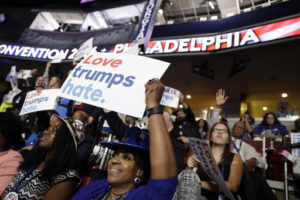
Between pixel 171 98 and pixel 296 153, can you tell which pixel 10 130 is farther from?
pixel 296 153

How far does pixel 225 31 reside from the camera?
6.87 m

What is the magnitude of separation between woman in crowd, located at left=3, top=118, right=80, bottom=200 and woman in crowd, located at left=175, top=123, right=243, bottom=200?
3.95 feet

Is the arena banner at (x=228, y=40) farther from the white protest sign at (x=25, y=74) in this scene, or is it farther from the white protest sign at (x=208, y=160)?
the white protest sign at (x=208, y=160)

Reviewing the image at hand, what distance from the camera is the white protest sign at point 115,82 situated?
1.50m

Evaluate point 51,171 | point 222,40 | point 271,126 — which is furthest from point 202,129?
point 51,171

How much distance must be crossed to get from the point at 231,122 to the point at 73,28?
13.0 metres

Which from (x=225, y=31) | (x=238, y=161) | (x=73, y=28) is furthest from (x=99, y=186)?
(x=73, y=28)

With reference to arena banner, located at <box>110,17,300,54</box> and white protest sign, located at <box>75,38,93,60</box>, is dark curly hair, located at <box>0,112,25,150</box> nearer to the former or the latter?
white protest sign, located at <box>75,38,93,60</box>

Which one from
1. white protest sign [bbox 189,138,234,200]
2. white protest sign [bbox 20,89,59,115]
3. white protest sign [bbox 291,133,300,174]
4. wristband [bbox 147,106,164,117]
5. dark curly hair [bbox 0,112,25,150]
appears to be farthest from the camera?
white protest sign [bbox 291,133,300,174]

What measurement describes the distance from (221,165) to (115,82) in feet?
5.24

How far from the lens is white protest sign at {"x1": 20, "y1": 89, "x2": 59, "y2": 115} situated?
2889 millimetres

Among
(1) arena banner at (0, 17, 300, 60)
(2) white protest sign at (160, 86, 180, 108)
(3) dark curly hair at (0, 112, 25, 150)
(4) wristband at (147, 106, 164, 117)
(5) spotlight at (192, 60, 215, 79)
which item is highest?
(1) arena banner at (0, 17, 300, 60)

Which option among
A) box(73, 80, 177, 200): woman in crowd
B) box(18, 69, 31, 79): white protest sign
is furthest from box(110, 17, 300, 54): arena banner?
box(73, 80, 177, 200): woman in crowd

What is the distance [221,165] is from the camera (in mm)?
2395
